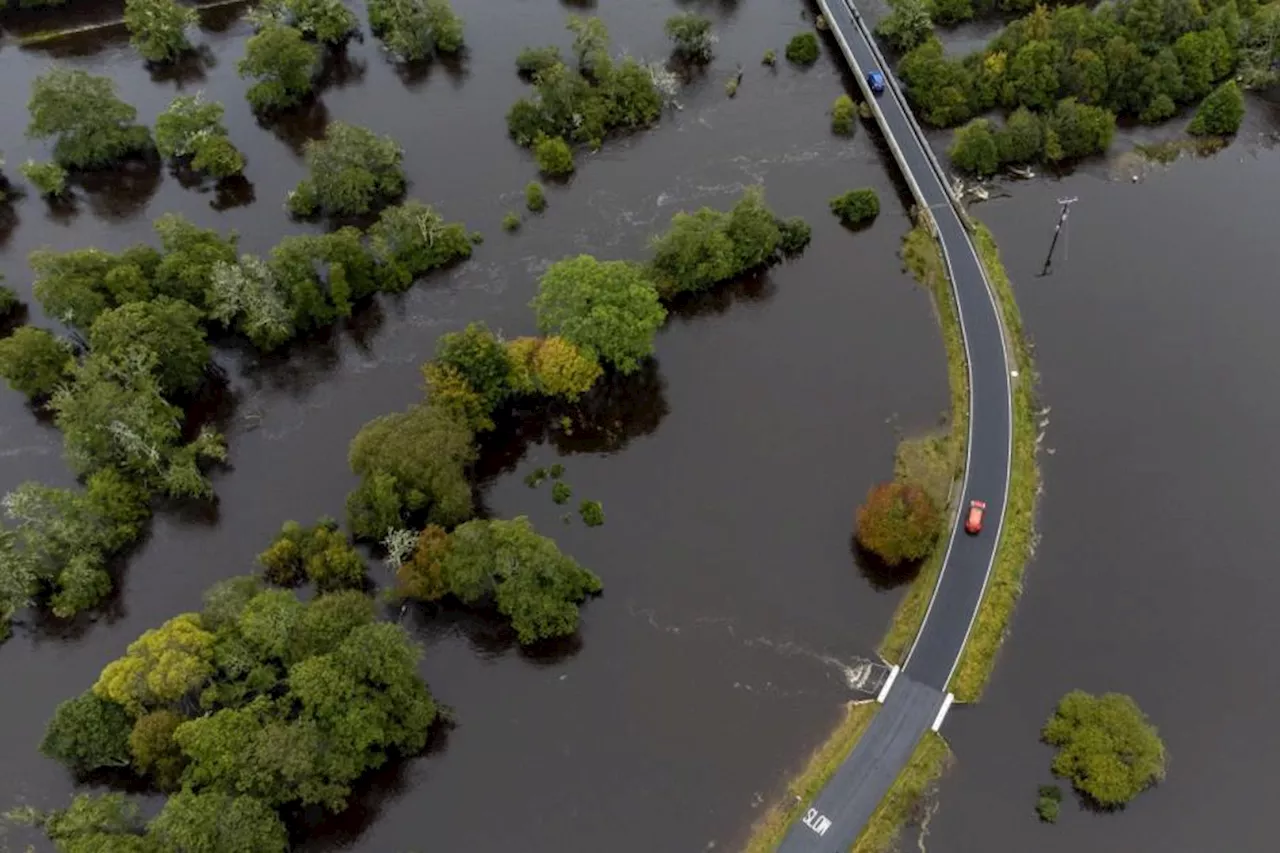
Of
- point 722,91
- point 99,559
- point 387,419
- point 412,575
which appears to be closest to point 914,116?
point 722,91

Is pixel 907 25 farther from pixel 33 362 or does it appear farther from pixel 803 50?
pixel 33 362

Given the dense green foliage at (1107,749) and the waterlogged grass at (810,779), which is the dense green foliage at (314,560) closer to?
the waterlogged grass at (810,779)

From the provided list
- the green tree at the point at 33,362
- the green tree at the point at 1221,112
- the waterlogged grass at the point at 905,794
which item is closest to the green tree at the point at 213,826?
the waterlogged grass at the point at 905,794

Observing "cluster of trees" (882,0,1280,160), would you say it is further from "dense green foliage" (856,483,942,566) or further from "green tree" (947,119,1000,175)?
"dense green foliage" (856,483,942,566)

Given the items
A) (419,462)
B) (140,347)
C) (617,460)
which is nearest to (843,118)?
(617,460)

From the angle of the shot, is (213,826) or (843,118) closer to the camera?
(213,826)
